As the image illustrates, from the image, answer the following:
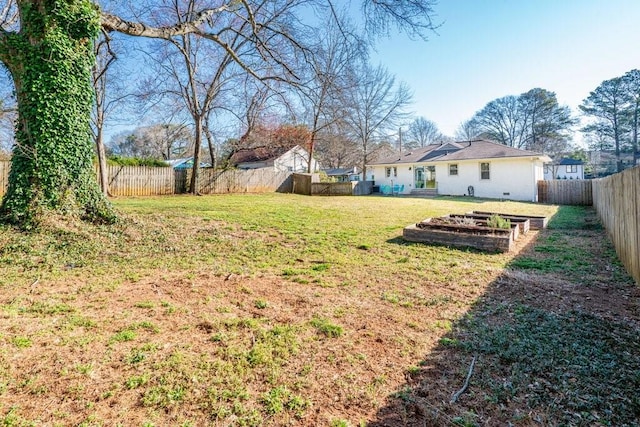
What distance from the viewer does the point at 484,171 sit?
2023cm

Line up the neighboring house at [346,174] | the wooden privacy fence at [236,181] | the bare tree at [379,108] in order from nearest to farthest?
the wooden privacy fence at [236,181], the bare tree at [379,108], the neighboring house at [346,174]

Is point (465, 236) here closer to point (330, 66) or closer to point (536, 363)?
Result: point (536, 363)

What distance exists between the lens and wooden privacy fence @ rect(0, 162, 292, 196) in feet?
48.6

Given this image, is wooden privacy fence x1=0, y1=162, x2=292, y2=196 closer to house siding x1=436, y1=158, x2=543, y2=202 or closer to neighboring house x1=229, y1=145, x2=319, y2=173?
neighboring house x1=229, y1=145, x2=319, y2=173

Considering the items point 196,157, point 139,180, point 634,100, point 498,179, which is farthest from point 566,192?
point 634,100

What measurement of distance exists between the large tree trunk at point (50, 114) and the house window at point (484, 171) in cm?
2021

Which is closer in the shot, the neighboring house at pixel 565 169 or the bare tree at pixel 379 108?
the bare tree at pixel 379 108

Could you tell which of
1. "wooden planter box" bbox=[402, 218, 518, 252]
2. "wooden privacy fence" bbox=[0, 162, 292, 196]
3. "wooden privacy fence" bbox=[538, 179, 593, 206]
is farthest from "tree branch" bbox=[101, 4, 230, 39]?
"wooden privacy fence" bbox=[538, 179, 593, 206]

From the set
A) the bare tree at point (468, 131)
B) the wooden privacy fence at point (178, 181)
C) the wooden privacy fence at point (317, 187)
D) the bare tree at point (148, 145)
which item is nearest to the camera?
the wooden privacy fence at point (178, 181)

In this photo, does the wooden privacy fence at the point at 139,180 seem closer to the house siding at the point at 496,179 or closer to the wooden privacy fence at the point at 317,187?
the wooden privacy fence at the point at 317,187

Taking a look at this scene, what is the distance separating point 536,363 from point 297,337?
1.78 meters

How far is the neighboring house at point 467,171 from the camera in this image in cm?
1850

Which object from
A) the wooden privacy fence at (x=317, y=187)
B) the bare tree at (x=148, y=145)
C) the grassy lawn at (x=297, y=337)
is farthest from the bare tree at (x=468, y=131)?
the grassy lawn at (x=297, y=337)

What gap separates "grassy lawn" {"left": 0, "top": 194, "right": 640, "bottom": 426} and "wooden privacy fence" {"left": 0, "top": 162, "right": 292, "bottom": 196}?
11.3m
